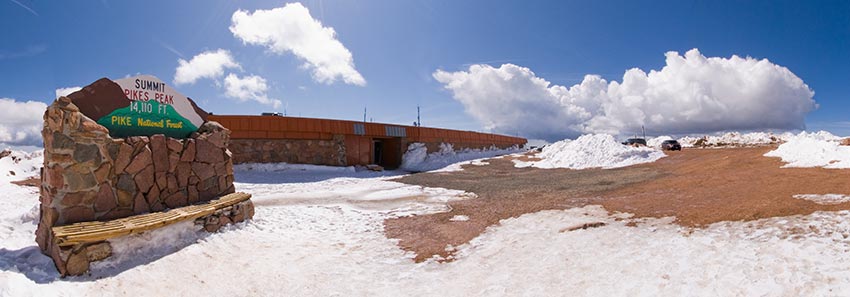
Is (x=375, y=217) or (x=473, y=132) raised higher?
(x=473, y=132)

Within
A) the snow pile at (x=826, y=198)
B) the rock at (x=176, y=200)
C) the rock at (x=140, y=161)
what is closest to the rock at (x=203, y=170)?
the rock at (x=176, y=200)

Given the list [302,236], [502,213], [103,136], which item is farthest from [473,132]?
[103,136]

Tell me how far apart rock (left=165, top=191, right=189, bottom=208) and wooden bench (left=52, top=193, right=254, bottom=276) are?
339mm

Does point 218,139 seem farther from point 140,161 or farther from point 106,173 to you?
point 106,173

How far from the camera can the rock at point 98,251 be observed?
→ 4685 millimetres

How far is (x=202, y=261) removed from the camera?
5543 mm

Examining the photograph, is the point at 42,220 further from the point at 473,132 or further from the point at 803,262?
the point at 473,132

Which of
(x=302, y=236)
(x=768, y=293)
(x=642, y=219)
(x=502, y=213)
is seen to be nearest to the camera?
(x=768, y=293)

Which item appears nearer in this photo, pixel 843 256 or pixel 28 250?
pixel 843 256

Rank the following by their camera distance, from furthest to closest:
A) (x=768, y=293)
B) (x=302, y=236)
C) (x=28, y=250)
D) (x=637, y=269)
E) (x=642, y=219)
Answer: 1. (x=302, y=236)
2. (x=642, y=219)
3. (x=28, y=250)
4. (x=637, y=269)
5. (x=768, y=293)

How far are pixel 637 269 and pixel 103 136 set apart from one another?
8283mm

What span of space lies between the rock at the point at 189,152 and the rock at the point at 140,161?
0.66 m

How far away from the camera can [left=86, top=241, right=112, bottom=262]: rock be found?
15.4 feet

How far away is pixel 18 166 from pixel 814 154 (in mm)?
39103
